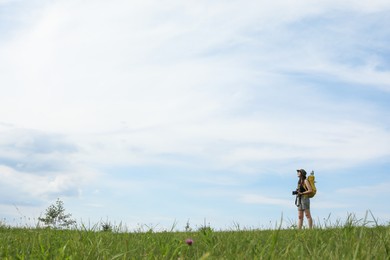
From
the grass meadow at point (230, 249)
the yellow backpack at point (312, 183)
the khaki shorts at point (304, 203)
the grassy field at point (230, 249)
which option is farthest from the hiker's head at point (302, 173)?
the grassy field at point (230, 249)

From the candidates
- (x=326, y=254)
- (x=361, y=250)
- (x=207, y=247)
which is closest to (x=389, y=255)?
(x=361, y=250)

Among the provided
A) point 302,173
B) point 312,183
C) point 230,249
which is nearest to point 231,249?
point 230,249

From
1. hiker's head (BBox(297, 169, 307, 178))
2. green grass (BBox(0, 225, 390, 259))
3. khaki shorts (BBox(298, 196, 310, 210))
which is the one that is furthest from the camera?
hiker's head (BBox(297, 169, 307, 178))

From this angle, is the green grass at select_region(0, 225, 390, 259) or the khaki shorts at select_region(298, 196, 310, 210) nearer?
the green grass at select_region(0, 225, 390, 259)

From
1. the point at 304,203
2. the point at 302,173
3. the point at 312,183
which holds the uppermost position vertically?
the point at 302,173

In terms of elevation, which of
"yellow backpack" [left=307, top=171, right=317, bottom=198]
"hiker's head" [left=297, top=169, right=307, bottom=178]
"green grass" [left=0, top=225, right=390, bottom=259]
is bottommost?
"green grass" [left=0, top=225, right=390, bottom=259]

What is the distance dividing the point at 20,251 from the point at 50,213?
1015 inches

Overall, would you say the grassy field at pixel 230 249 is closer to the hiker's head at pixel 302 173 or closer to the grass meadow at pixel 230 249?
the grass meadow at pixel 230 249

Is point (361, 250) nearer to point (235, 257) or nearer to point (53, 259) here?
point (235, 257)

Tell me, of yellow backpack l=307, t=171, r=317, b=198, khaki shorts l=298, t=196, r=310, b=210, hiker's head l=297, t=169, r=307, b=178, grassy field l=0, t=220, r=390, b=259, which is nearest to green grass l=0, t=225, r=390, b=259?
grassy field l=0, t=220, r=390, b=259

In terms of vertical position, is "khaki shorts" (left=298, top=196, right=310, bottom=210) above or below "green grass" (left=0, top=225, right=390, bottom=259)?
above

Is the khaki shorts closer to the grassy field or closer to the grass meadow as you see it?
the grass meadow

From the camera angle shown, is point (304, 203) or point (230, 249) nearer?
point (230, 249)

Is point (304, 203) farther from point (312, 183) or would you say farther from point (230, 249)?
point (230, 249)
